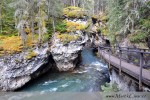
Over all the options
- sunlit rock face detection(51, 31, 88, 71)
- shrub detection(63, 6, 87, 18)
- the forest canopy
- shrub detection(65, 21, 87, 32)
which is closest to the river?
sunlit rock face detection(51, 31, 88, 71)

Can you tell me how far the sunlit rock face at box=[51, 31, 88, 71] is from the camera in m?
23.8

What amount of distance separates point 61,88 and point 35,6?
12.6m

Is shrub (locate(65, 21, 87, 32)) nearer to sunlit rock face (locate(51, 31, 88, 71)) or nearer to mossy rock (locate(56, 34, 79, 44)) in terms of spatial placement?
sunlit rock face (locate(51, 31, 88, 71))

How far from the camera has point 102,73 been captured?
2330 centimetres

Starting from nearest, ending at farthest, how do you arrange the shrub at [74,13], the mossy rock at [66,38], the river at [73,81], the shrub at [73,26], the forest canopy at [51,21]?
the forest canopy at [51,21], the river at [73,81], the mossy rock at [66,38], the shrub at [73,26], the shrub at [74,13]

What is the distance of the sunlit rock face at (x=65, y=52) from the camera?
23.8m

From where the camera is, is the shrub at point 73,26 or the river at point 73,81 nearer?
the river at point 73,81

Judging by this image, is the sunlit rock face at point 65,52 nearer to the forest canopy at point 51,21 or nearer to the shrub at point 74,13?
the forest canopy at point 51,21

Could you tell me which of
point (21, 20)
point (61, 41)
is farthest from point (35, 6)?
point (61, 41)

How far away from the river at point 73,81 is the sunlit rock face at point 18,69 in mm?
980

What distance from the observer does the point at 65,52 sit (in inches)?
954

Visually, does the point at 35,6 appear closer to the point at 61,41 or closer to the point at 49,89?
the point at 61,41

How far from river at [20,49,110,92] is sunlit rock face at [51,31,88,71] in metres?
1.23

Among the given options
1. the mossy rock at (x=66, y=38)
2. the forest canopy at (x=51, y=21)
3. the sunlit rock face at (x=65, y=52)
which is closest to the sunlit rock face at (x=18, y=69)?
the forest canopy at (x=51, y=21)
